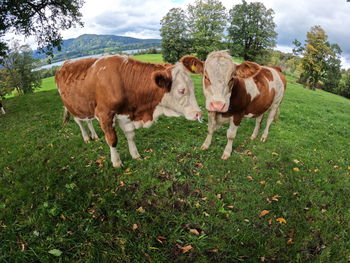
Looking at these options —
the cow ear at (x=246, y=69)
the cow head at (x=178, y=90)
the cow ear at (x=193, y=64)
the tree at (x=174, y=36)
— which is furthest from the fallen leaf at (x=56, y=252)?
the tree at (x=174, y=36)

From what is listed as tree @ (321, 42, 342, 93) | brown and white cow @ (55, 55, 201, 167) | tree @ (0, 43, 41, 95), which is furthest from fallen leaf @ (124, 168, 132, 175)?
tree @ (321, 42, 342, 93)

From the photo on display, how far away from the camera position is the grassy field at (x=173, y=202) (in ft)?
11.3

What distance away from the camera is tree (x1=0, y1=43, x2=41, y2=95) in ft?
129

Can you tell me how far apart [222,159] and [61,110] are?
33.0 feet

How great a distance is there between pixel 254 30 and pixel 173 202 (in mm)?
41206

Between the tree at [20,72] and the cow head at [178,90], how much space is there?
4515cm

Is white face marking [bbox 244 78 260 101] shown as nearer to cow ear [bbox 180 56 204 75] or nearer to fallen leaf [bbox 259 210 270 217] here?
cow ear [bbox 180 56 204 75]

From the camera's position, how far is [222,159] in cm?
619

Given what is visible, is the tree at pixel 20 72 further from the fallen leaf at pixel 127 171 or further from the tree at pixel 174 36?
the fallen leaf at pixel 127 171

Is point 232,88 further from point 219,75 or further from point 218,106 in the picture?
point 218,106

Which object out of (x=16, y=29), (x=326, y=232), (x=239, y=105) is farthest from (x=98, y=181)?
(x=16, y=29)

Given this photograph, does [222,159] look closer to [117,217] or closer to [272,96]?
[272,96]

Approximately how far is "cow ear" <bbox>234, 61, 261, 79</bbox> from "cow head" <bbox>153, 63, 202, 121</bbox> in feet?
3.97

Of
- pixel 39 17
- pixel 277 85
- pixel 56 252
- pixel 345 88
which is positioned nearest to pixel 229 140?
pixel 277 85
